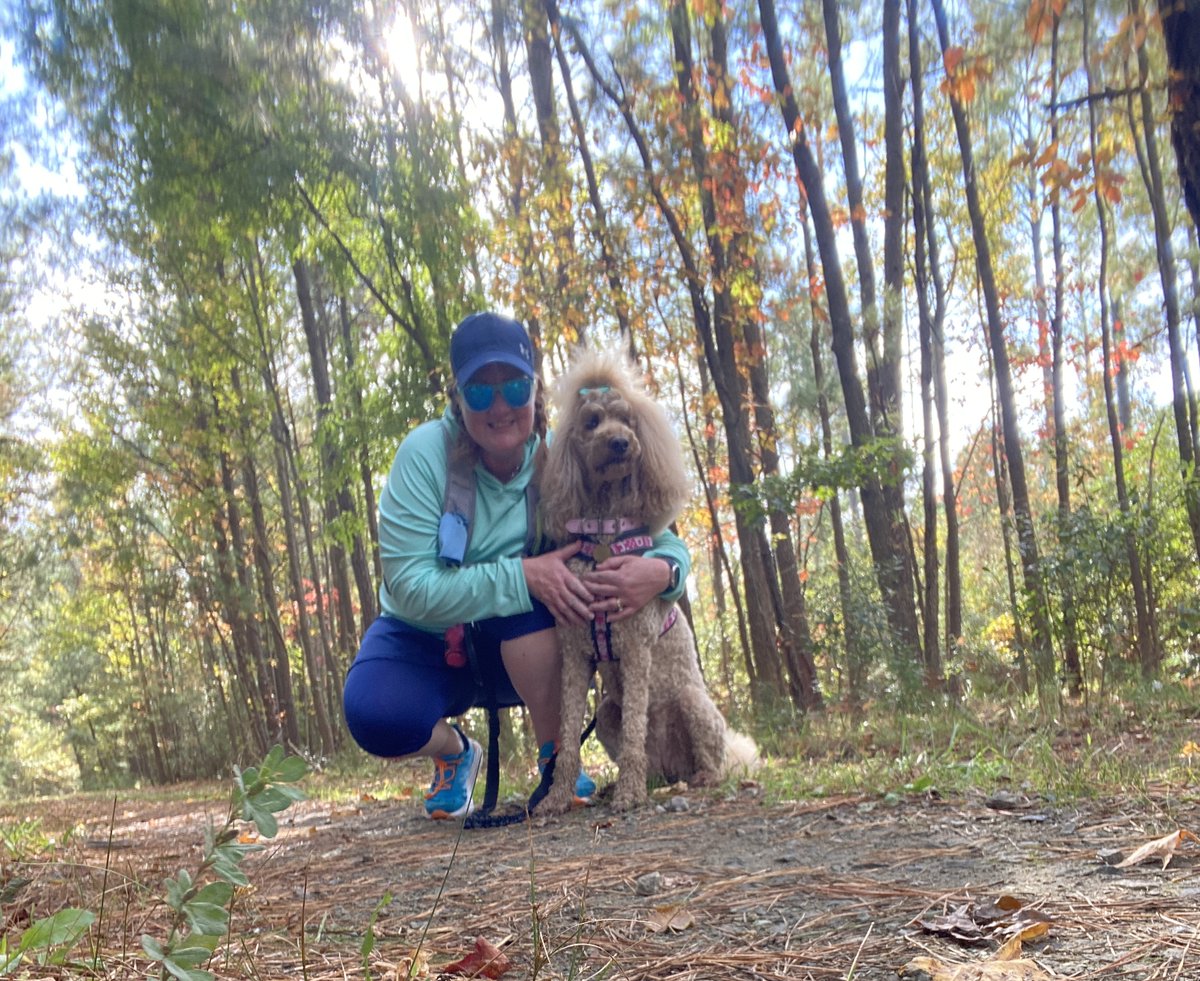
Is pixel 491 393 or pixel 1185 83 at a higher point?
pixel 1185 83

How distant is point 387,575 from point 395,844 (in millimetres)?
932

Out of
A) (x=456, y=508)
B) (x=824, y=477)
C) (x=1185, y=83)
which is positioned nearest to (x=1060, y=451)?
(x=824, y=477)

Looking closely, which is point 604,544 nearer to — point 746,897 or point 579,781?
point 579,781

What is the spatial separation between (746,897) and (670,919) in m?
0.20

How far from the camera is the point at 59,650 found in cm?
2103

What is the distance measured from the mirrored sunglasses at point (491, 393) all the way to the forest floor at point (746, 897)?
1.47m

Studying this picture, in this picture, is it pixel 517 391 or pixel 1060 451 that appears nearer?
pixel 517 391

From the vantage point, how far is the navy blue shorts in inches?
127

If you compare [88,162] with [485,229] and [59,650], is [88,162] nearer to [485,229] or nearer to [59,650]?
[485,229]

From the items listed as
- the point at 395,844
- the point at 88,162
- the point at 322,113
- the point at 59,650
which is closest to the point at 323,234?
the point at 322,113

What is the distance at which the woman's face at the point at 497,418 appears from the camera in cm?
319

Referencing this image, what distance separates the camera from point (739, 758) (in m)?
3.46

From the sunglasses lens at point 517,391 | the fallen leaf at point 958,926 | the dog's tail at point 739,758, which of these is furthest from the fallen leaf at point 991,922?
the sunglasses lens at point 517,391

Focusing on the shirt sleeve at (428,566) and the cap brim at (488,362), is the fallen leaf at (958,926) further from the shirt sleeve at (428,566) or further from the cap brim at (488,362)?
the cap brim at (488,362)
